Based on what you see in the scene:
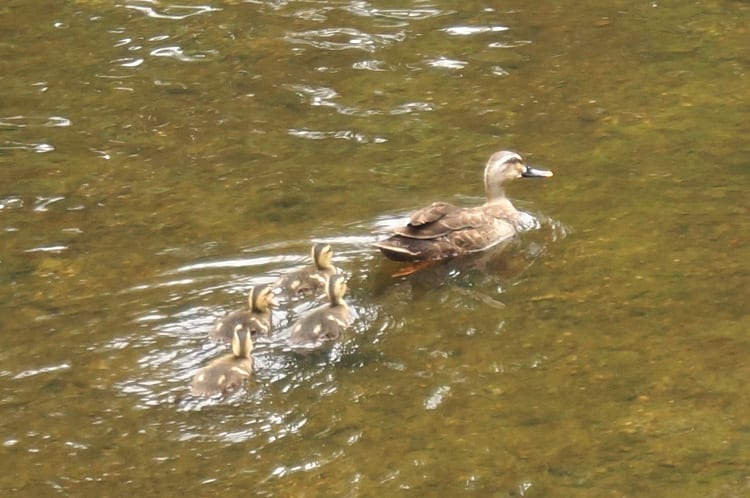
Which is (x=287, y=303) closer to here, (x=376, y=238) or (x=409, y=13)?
(x=376, y=238)

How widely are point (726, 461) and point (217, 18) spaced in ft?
19.1

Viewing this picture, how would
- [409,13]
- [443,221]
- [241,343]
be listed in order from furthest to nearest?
1. [409,13]
2. [443,221]
3. [241,343]

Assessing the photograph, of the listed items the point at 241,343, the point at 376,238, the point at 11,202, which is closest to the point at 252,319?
the point at 241,343

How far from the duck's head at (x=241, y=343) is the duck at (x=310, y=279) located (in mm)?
614

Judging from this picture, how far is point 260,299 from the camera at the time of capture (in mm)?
5727

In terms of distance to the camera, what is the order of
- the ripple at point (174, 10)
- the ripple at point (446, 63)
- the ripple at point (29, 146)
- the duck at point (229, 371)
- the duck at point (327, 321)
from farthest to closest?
the ripple at point (174, 10) → the ripple at point (446, 63) → the ripple at point (29, 146) → the duck at point (327, 321) → the duck at point (229, 371)

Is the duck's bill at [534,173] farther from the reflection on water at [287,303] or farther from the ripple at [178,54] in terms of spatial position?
the ripple at [178,54]

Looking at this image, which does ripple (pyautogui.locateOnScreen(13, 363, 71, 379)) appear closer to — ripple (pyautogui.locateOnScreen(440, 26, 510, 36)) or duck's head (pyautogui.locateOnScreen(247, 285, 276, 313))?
duck's head (pyautogui.locateOnScreen(247, 285, 276, 313))

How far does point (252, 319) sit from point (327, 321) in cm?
31

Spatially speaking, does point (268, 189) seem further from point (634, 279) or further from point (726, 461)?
point (726, 461)

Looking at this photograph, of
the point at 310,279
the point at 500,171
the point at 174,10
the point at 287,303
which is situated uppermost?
the point at 174,10

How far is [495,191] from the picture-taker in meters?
6.80

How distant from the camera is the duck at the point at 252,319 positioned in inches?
221

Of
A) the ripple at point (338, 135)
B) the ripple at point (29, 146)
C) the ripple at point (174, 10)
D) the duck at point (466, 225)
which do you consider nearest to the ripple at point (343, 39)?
the ripple at point (174, 10)
